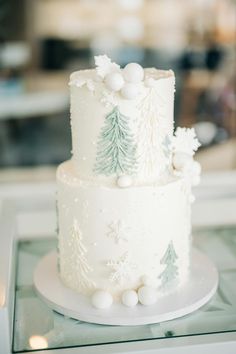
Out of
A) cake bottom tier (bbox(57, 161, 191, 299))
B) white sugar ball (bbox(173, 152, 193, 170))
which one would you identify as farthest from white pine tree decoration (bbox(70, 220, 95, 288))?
white sugar ball (bbox(173, 152, 193, 170))

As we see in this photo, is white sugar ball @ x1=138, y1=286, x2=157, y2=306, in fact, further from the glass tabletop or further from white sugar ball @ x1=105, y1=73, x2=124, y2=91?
white sugar ball @ x1=105, y1=73, x2=124, y2=91

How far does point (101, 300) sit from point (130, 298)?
57 millimetres

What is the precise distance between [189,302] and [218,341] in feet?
0.43

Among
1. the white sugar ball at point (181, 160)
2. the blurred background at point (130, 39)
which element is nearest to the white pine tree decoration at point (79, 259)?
the white sugar ball at point (181, 160)

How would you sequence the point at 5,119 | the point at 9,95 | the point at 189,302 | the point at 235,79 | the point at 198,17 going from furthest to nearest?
the point at 198,17, the point at 235,79, the point at 5,119, the point at 9,95, the point at 189,302

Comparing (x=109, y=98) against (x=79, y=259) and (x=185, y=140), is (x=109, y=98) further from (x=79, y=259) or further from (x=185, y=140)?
(x=79, y=259)

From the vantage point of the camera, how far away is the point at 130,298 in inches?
46.0

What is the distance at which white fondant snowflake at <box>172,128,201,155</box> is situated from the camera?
3.97ft

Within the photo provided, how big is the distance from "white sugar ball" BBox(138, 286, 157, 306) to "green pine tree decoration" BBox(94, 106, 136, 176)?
23 cm

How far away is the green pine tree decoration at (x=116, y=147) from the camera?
113 centimetres

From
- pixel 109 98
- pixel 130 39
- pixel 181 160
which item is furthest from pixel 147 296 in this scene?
pixel 130 39

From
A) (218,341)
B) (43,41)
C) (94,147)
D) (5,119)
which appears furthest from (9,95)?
(218,341)

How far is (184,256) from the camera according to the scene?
1258mm

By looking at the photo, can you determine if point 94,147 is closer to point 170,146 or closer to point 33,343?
point 170,146
